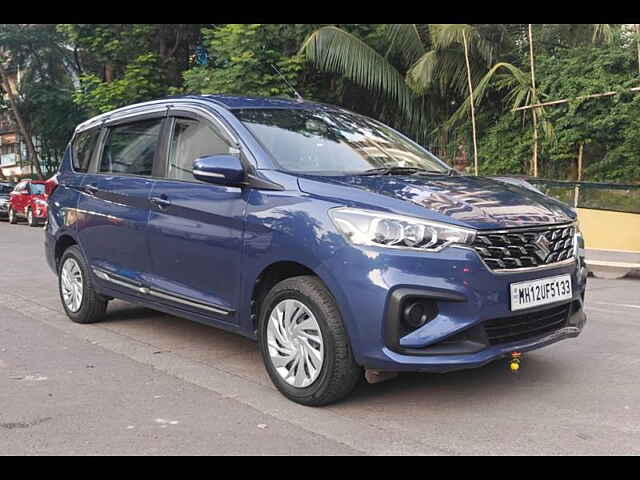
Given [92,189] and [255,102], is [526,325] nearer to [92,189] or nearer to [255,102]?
[255,102]

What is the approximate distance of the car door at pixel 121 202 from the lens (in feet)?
17.8

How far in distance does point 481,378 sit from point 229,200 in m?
1.96

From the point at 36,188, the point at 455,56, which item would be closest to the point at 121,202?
the point at 455,56

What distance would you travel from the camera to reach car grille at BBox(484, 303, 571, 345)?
12.8 feet

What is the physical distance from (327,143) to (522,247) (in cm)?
160

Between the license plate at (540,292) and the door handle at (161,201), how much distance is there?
2.45 m

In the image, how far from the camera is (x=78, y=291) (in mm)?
6500

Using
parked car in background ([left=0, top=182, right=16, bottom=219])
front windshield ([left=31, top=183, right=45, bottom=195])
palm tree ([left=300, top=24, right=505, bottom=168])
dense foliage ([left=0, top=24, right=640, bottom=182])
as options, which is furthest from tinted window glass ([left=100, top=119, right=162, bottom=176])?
parked car in background ([left=0, top=182, right=16, bottom=219])

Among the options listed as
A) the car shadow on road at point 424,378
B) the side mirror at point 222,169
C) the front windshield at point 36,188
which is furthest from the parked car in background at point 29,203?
the side mirror at point 222,169

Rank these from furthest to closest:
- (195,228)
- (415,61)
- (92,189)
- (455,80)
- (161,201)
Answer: (415,61) < (455,80) < (92,189) < (161,201) < (195,228)

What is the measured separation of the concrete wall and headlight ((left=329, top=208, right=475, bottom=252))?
10.2 meters

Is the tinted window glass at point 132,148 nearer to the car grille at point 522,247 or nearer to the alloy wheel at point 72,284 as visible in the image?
the alloy wheel at point 72,284

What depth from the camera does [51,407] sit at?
4246 millimetres
